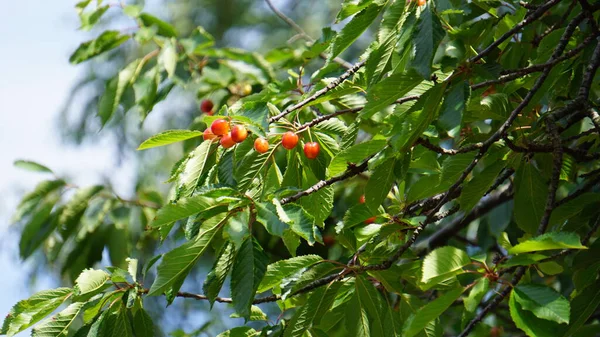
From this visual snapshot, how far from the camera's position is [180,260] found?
131 centimetres

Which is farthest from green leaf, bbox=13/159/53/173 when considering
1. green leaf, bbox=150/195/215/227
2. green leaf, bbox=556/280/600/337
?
green leaf, bbox=556/280/600/337

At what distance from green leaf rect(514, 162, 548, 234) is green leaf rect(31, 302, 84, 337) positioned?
91cm

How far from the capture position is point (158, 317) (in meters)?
3.79

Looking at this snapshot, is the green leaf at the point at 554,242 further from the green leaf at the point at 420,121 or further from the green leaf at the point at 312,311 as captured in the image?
the green leaf at the point at 312,311

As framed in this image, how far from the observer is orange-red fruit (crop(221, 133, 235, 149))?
1.44 meters

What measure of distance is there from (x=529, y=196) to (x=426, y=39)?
23.5 inches

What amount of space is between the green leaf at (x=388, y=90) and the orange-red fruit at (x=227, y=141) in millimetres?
264

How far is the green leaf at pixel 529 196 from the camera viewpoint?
1645 mm

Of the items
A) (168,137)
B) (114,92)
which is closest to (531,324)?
(168,137)

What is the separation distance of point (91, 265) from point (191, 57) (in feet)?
2.89

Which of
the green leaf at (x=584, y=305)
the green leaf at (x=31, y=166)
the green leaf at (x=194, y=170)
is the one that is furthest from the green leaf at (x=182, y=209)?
the green leaf at (x=31, y=166)

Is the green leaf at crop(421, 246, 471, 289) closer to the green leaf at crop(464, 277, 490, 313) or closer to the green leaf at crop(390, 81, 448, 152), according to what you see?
the green leaf at crop(464, 277, 490, 313)

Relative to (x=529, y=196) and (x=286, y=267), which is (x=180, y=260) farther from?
(x=529, y=196)

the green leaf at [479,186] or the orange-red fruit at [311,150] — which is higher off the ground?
the orange-red fruit at [311,150]
